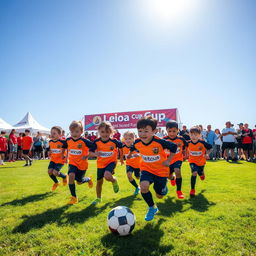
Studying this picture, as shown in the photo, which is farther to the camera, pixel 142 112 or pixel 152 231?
pixel 142 112

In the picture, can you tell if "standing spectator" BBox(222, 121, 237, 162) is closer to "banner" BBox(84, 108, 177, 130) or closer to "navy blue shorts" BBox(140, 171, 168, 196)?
"banner" BBox(84, 108, 177, 130)

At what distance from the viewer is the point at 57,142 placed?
691 cm

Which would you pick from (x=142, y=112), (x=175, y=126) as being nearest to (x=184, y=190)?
(x=175, y=126)

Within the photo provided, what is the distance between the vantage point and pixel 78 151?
5.68 meters

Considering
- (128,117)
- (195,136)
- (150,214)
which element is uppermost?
(128,117)

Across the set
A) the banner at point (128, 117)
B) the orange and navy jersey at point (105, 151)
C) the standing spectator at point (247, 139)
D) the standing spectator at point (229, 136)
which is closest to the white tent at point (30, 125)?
the banner at point (128, 117)

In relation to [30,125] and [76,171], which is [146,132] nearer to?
[76,171]

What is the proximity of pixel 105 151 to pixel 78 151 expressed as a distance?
0.82m

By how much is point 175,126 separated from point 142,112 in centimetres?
1770

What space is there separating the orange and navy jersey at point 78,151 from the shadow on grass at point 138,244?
2746 mm

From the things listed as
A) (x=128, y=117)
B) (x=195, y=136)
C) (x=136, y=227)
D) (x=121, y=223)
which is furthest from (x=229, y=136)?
(x=121, y=223)

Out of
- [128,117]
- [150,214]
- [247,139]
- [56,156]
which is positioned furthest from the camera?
[128,117]

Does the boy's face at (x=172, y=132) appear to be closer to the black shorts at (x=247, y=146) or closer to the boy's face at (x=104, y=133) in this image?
the boy's face at (x=104, y=133)

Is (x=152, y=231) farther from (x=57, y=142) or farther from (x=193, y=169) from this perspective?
(x=57, y=142)
